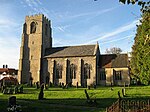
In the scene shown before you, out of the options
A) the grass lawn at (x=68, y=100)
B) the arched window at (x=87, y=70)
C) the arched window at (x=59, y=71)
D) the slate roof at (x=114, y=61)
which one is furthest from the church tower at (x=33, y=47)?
the grass lawn at (x=68, y=100)

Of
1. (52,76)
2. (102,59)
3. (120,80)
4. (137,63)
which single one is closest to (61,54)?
(52,76)

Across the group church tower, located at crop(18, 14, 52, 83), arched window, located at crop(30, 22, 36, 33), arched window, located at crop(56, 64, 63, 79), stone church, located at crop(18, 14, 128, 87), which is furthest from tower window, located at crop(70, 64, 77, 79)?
arched window, located at crop(30, 22, 36, 33)

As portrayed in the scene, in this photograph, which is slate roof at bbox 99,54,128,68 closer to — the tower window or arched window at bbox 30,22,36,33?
the tower window

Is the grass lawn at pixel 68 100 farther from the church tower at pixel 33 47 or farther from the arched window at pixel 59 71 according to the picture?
the church tower at pixel 33 47

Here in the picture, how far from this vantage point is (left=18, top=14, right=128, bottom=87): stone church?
5869cm

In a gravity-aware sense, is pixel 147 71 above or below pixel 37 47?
below

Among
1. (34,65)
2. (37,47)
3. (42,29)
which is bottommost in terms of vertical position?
(34,65)

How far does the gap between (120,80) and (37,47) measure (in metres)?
24.4

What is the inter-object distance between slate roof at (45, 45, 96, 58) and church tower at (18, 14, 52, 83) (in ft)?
8.32

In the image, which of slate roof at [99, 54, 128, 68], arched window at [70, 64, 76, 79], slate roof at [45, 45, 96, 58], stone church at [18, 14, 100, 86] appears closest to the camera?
slate roof at [99, 54, 128, 68]

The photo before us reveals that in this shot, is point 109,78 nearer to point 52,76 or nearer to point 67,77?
point 67,77

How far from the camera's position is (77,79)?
58.8 metres

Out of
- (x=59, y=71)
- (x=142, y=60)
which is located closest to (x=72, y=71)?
(x=59, y=71)

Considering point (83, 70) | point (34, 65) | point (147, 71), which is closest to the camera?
point (147, 71)
